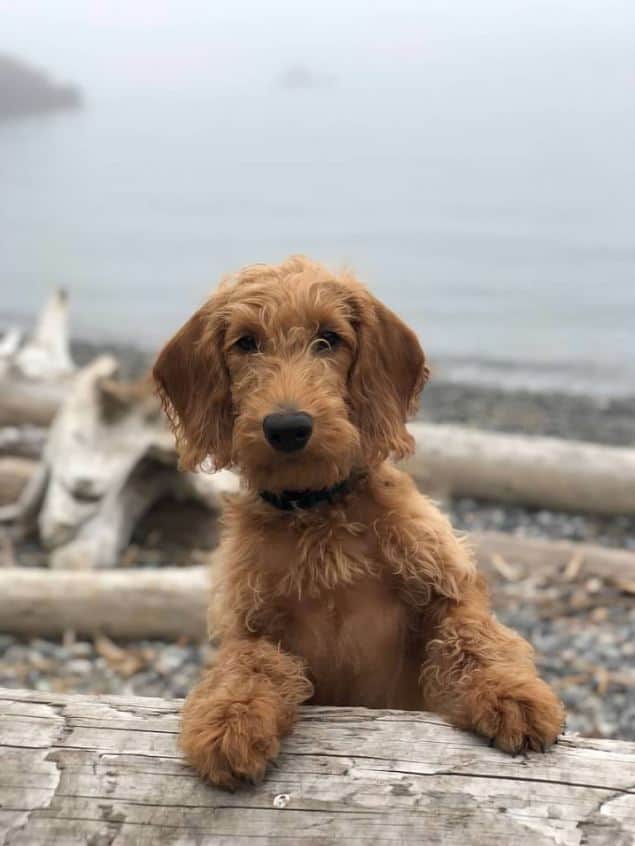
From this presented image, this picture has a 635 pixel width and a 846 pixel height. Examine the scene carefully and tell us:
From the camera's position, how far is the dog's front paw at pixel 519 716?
8.13 ft

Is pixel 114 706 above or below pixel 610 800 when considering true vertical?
below

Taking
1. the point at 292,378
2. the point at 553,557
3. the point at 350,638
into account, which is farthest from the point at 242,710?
the point at 553,557

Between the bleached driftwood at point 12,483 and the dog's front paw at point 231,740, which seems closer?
the dog's front paw at point 231,740

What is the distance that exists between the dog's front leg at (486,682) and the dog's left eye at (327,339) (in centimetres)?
87

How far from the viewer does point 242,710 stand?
2504 millimetres

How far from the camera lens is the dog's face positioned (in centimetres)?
269

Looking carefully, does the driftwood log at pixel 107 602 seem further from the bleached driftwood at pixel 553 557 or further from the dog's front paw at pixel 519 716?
the dog's front paw at pixel 519 716

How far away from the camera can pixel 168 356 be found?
320 centimetres

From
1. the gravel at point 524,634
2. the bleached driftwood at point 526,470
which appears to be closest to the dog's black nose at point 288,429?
the gravel at point 524,634

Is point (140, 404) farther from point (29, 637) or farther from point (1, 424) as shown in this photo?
point (1, 424)

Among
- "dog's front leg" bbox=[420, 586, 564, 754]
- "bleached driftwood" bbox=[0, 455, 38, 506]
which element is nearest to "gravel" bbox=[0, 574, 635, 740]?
"bleached driftwood" bbox=[0, 455, 38, 506]

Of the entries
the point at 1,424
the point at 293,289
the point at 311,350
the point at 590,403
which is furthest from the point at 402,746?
the point at 590,403

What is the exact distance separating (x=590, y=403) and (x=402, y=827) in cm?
1174

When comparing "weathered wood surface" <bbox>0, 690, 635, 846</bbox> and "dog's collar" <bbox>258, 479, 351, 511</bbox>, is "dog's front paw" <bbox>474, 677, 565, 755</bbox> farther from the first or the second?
"dog's collar" <bbox>258, 479, 351, 511</bbox>
